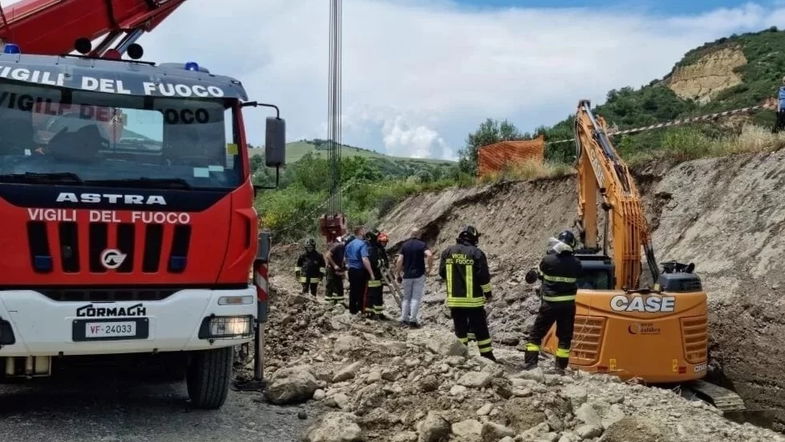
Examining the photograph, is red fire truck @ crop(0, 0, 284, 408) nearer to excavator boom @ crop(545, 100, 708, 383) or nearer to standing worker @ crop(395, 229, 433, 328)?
excavator boom @ crop(545, 100, 708, 383)

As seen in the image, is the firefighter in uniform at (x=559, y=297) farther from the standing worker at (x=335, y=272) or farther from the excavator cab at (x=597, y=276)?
the standing worker at (x=335, y=272)

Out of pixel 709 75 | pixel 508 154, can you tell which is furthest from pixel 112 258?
pixel 709 75

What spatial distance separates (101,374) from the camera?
25.0ft

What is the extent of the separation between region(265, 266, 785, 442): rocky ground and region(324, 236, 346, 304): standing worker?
635cm

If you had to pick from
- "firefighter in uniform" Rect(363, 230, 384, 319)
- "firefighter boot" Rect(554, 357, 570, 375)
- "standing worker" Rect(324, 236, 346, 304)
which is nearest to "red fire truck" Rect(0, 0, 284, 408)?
"firefighter boot" Rect(554, 357, 570, 375)

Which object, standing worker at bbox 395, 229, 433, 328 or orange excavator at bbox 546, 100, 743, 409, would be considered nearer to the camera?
orange excavator at bbox 546, 100, 743, 409

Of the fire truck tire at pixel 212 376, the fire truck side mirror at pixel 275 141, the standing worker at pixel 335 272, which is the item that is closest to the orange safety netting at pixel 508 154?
the standing worker at pixel 335 272

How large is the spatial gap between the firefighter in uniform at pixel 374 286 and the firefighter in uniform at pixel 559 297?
4829 mm

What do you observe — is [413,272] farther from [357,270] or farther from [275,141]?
[275,141]

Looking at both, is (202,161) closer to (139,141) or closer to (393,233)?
(139,141)

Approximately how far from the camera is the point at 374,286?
45.3ft

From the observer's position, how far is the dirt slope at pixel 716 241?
11.1 metres

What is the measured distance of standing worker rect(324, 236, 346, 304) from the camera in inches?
608

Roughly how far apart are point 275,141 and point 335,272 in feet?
30.0
